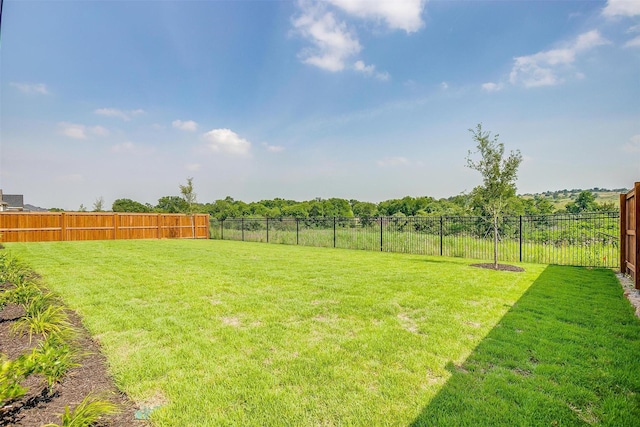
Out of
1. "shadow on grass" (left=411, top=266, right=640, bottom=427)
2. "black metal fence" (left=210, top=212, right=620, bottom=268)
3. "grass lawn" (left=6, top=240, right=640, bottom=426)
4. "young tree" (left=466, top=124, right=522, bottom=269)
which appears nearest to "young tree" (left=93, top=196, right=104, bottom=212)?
"black metal fence" (left=210, top=212, right=620, bottom=268)

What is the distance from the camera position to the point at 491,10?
8.22 metres

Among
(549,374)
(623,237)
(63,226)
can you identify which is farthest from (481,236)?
(63,226)

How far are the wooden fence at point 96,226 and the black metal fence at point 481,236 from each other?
30.0 ft

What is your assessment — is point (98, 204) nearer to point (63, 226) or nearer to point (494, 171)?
point (63, 226)

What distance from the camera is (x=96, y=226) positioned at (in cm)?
1745

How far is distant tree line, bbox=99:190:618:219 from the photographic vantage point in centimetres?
1147

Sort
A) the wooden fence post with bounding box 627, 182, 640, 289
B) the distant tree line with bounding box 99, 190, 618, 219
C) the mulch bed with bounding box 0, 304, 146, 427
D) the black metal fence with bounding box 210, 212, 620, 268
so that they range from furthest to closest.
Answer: the distant tree line with bounding box 99, 190, 618, 219, the black metal fence with bounding box 210, 212, 620, 268, the wooden fence post with bounding box 627, 182, 640, 289, the mulch bed with bounding box 0, 304, 146, 427

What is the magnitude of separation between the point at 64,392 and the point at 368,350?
2424 millimetres

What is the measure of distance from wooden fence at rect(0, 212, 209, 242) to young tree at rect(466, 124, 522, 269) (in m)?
18.4

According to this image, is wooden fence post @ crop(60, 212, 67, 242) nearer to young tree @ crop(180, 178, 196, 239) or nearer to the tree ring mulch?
young tree @ crop(180, 178, 196, 239)

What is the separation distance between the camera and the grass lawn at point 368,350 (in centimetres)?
200

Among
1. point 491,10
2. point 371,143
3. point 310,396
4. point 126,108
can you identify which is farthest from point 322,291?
point 126,108

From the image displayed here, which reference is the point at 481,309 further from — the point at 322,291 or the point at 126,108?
the point at 126,108

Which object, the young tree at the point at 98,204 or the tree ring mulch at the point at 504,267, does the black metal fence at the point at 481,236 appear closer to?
the tree ring mulch at the point at 504,267
